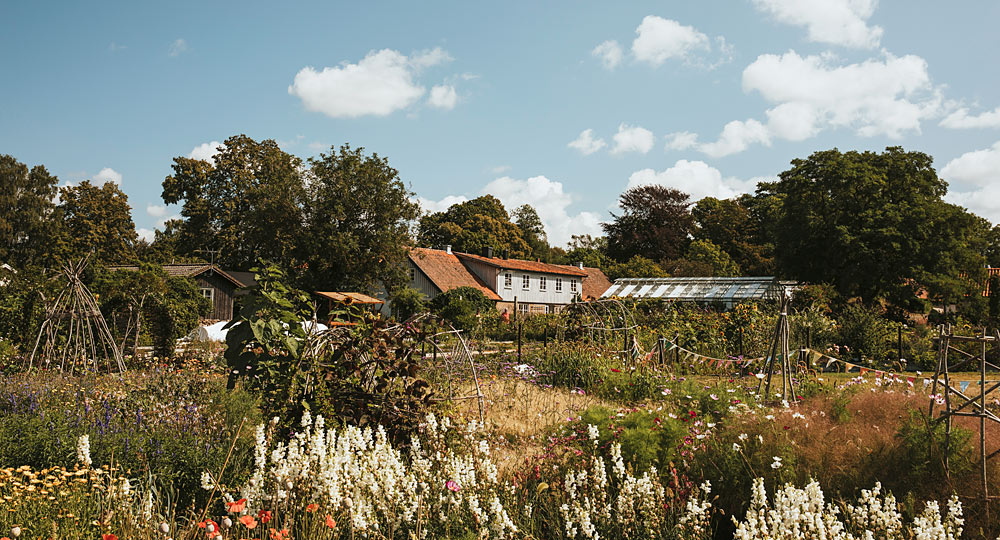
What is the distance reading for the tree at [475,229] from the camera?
49.3 meters

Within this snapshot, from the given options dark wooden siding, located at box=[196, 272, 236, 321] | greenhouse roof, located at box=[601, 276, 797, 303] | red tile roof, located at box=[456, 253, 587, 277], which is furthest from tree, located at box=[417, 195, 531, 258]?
greenhouse roof, located at box=[601, 276, 797, 303]

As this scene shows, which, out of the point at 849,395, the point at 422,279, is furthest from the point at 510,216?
the point at 849,395

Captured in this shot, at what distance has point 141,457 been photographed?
163 inches

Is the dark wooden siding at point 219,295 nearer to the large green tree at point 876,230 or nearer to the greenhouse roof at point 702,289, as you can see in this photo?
the greenhouse roof at point 702,289

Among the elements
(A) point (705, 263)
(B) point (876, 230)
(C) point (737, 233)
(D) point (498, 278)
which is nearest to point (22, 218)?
(D) point (498, 278)

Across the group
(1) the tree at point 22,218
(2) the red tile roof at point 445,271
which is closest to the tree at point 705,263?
(2) the red tile roof at point 445,271

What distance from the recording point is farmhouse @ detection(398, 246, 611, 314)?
36.2m

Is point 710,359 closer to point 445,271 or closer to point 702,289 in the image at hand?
point 702,289

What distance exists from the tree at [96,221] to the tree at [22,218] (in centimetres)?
102

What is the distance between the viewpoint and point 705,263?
42312mm

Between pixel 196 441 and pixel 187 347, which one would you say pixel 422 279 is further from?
pixel 196 441

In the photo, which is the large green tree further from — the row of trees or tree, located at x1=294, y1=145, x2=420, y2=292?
tree, located at x1=294, y1=145, x2=420, y2=292

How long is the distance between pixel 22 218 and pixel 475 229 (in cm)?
2945

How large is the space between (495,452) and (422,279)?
104 feet
